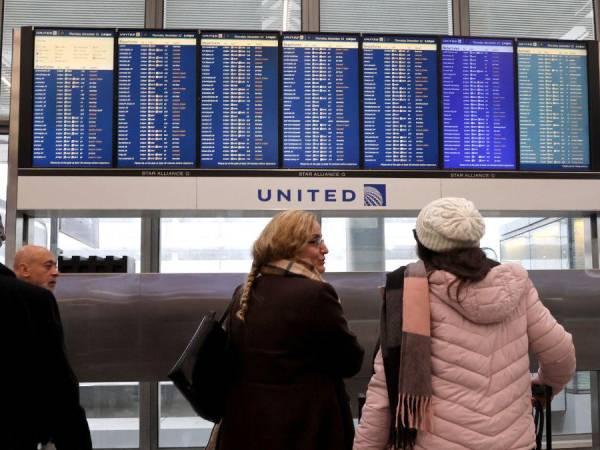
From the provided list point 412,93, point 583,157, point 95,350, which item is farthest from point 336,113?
point 95,350

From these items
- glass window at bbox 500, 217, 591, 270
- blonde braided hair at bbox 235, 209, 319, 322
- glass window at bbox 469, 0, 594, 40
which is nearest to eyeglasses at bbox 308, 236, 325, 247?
blonde braided hair at bbox 235, 209, 319, 322

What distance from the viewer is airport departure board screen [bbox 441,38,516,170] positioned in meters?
3.94

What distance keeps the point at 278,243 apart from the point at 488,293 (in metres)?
0.74

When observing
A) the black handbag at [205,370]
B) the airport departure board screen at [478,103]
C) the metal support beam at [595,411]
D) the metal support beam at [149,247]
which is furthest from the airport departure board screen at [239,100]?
the metal support beam at [595,411]

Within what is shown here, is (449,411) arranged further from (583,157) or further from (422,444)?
(583,157)

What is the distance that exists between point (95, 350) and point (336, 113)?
1961 mm

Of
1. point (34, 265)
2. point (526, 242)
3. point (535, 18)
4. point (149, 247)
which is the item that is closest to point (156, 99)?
point (34, 265)

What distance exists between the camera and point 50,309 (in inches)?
80.6

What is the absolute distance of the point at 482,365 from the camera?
1.83m

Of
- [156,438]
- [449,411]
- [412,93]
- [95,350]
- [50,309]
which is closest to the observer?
[449,411]

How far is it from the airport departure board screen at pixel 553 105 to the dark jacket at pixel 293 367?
2.32 m

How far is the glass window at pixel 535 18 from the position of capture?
554 cm

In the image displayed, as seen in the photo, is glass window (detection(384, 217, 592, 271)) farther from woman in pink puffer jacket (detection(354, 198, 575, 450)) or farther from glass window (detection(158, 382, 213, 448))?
woman in pink puffer jacket (detection(354, 198, 575, 450))

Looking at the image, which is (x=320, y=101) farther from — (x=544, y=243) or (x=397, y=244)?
(x=544, y=243)
